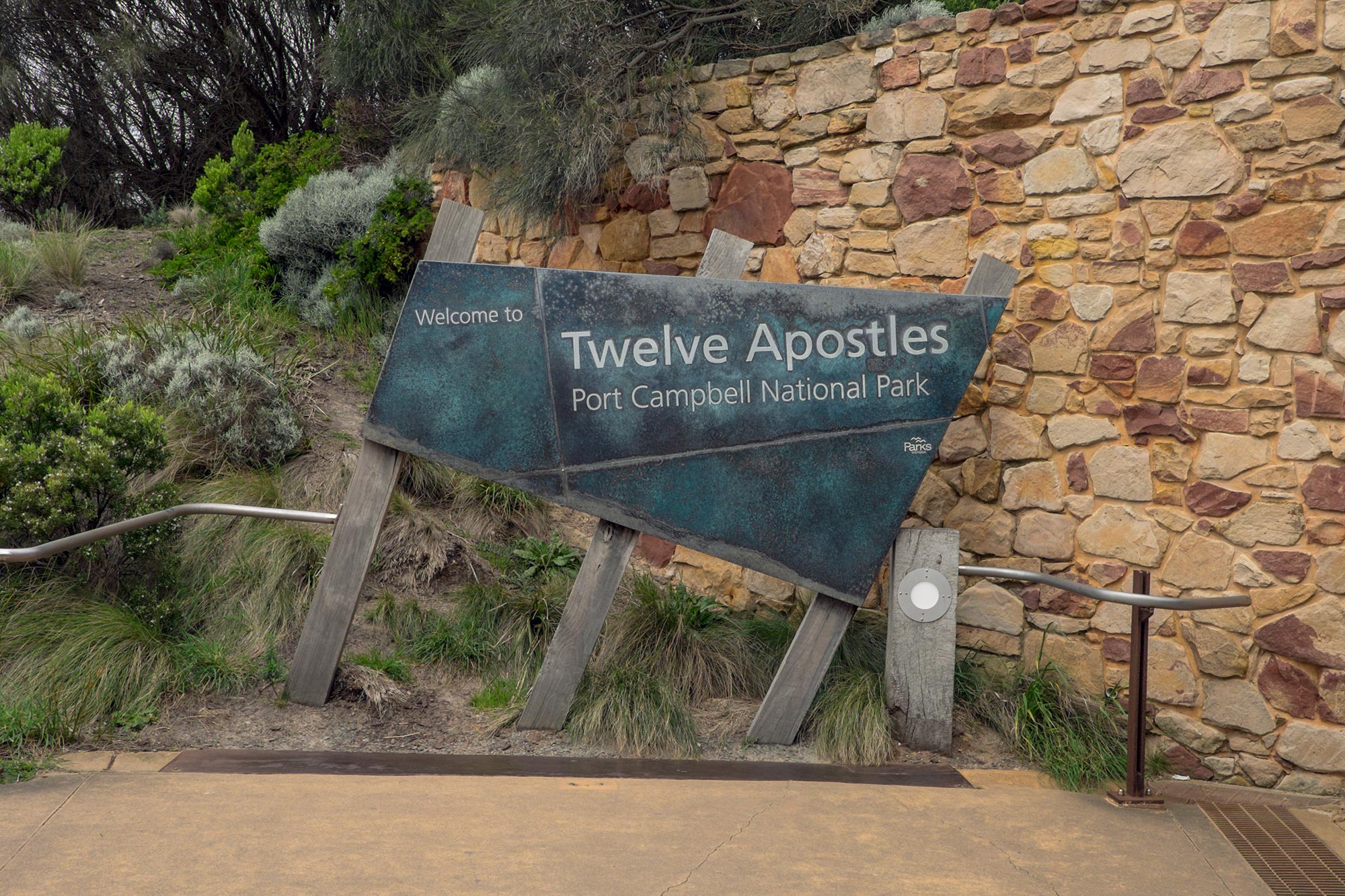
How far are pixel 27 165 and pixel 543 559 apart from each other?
688cm

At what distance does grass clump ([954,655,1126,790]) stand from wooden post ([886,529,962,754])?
317mm

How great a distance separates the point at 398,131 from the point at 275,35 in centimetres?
340

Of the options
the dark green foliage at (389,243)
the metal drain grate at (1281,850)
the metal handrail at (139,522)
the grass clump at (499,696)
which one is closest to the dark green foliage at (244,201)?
the dark green foliage at (389,243)

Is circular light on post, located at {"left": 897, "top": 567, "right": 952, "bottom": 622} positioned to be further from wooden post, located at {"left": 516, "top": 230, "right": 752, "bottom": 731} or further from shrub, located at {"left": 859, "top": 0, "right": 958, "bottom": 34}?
shrub, located at {"left": 859, "top": 0, "right": 958, "bottom": 34}

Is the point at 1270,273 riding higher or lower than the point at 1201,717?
higher

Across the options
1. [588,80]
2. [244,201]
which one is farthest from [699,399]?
[244,201]

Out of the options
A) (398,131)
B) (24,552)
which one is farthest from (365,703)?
(398,131)

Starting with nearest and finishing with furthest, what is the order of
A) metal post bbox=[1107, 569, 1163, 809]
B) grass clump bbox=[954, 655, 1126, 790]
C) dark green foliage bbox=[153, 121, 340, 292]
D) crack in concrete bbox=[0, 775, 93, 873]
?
crack in concrete bbox=[0, 775, 93, 873]
metal post bbox=[1107, 569, 1163, 809]
grass clump bbox=[954, 655, 1126, 790]
dark green foliage bbox=[153, 121, 340, 292]

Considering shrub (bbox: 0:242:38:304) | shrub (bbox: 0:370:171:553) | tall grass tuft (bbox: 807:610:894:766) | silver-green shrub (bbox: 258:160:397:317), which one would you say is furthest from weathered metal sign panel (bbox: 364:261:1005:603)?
shrub (bbox: 0:242:38:304)

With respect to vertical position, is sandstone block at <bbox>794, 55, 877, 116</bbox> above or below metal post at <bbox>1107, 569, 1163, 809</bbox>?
above

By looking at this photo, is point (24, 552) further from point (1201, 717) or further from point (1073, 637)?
point (1201, 717)

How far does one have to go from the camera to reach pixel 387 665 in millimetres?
5000

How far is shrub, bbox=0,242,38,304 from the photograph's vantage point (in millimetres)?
7501

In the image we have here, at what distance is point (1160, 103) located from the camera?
4477 millimetres
